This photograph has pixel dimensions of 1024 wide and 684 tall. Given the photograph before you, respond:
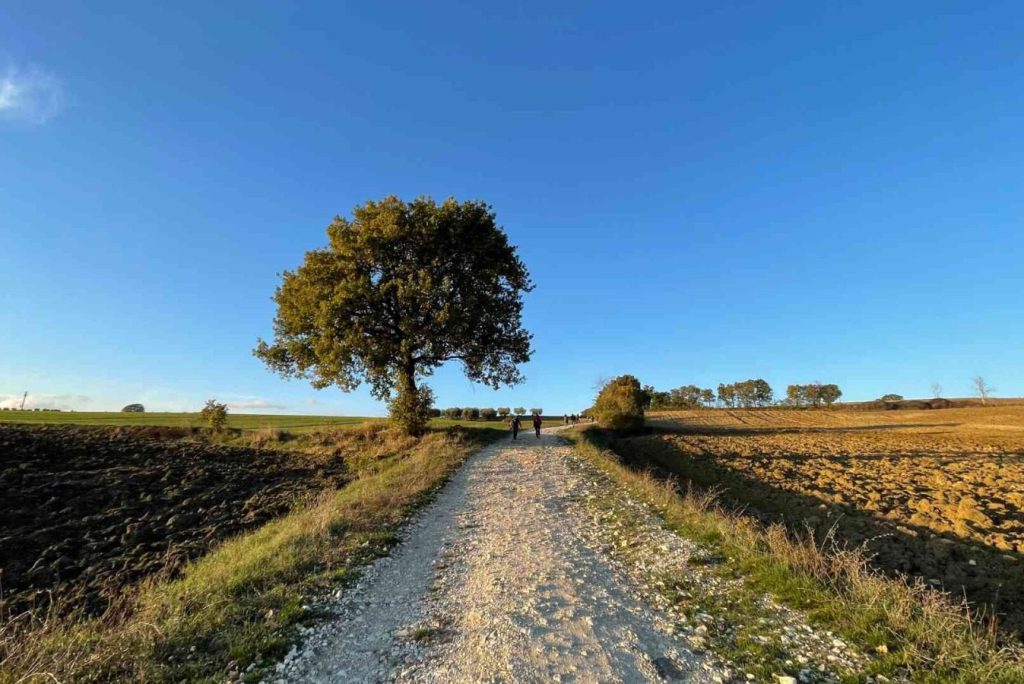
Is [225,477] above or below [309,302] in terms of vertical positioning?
below

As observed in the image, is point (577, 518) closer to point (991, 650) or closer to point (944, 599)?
point (944, 599)

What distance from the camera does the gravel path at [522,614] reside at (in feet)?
16.6

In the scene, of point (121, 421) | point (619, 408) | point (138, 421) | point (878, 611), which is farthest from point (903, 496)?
point (138, 421)

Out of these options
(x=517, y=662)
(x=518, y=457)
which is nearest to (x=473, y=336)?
(x=518, y=457)

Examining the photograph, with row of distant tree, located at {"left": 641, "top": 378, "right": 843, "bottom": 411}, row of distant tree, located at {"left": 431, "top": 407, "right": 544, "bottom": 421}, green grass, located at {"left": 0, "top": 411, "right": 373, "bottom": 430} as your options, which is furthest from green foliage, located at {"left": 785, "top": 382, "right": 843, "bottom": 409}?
green grass, located at {"left": 0, "top": 411, "right": 373, "bottom": 430}

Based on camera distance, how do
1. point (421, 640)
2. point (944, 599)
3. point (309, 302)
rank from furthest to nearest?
1. point (309, 302)
2. point (944, 599)
3. point (421, 640)

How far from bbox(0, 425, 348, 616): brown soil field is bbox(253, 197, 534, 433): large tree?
589 centimetres

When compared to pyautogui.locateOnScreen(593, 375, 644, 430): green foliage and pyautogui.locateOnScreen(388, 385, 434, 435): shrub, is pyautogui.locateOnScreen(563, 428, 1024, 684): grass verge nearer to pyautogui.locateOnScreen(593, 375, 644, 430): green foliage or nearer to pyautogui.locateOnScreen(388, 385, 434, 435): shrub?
pyautogui.locateOnScreen(388, 385, 434, 435): shrub

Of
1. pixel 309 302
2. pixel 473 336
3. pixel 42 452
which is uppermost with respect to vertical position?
pixel 309 302

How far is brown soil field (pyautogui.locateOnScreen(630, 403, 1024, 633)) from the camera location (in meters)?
11.8

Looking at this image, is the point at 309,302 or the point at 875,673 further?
the point at 309,302

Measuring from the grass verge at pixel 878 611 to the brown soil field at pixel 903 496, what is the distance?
3.33 feet

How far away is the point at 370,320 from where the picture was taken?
27.4m

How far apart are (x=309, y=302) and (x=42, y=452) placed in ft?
46.8
